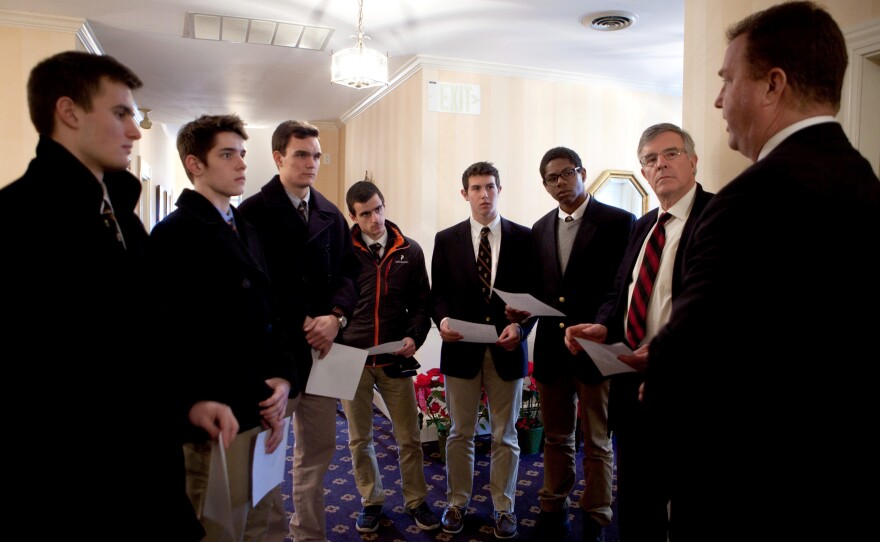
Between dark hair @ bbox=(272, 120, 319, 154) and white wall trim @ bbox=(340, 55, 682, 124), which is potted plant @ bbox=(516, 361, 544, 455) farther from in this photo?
white wall trim @ bbox=(340, 55, 682, 124)

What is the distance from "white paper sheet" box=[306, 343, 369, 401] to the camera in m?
2.27

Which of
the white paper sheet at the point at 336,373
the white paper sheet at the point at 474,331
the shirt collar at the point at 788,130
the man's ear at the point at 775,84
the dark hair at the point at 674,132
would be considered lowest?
the white paper sheet at the point at 336,373

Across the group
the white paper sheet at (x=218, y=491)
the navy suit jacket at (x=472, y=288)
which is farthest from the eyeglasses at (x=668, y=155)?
the white paper sheet at (x=218, y=491)

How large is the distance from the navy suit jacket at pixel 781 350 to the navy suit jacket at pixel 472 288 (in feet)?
5.55

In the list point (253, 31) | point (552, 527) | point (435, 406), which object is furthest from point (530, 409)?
point (253, 31)

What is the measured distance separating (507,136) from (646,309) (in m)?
3.34

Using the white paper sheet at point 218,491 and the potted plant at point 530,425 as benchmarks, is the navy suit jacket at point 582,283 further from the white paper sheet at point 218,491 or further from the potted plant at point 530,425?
the white paper sheet at point 218,491

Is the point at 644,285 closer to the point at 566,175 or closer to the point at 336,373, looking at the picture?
the point at 566,175

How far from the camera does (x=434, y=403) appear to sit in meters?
4.06

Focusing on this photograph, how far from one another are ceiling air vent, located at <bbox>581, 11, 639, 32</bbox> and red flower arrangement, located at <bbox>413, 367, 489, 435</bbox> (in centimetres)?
257

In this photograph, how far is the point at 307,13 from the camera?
395cm

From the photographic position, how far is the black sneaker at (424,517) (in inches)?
111

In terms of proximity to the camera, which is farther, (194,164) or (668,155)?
(668,155)

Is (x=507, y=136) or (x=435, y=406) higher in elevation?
(x=507, y=136)
